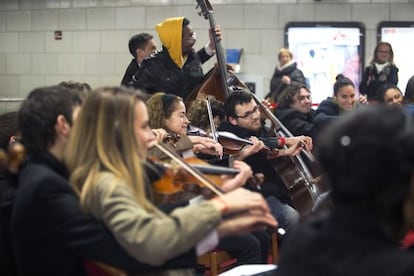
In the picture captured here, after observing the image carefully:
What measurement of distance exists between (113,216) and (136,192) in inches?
4.1

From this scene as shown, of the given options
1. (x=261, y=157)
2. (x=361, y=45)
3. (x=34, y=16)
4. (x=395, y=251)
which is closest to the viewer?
(x=395, y=251)

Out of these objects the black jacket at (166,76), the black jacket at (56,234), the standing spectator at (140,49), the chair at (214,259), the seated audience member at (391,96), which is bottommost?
the chair at (214,259)

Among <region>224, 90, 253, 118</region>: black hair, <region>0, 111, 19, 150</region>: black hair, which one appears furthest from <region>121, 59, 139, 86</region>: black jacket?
<region>0, 111, 19, 150</region>: black hair

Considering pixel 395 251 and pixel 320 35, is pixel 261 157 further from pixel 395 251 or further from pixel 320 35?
pixel 320 35

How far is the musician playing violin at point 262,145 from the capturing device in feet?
10.5

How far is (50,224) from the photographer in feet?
5.10

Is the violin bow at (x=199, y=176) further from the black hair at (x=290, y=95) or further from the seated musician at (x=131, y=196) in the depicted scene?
the black hair at (x=290, y=95)

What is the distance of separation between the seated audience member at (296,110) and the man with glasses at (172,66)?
0.62 m

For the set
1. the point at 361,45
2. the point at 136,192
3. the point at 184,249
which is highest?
the point at 361,45

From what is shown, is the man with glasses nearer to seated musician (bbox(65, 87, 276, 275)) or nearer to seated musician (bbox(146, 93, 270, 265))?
seated musician (bbox(146, 93, 270, 265))

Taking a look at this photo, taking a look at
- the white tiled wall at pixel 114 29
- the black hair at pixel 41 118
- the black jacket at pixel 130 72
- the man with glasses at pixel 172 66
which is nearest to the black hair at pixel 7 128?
the black hair at pixel 41 118

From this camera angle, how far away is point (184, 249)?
150 centimetres

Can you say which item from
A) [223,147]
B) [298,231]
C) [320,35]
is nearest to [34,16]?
[320,35]

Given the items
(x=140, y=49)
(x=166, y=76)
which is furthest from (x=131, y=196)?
(x=140, y=49)
